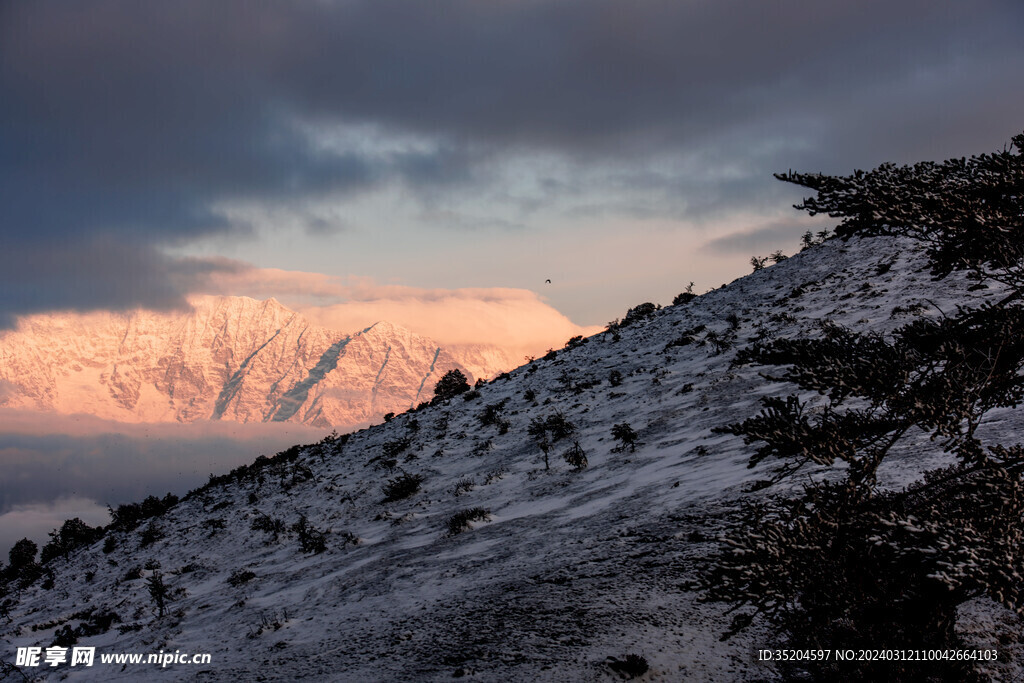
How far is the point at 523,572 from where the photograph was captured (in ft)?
34.3

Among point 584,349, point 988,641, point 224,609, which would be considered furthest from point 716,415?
point 584,349

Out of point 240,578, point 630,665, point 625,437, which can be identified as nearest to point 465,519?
point 625,437

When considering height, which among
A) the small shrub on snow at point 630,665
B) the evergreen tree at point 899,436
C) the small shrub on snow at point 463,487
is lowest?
the small shrub on snow at point 630,665

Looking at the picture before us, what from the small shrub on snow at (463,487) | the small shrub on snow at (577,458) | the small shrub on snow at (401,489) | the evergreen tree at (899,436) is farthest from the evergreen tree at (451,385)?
the evergreen tree at (899,436)

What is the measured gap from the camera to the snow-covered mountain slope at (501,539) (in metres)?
7.90

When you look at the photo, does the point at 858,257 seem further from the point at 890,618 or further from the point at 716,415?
the point at 890,618

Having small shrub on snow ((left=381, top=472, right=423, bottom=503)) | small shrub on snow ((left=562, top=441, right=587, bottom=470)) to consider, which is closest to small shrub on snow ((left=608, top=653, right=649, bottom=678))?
small shrub on snow ((left=562, top=441, right=587, bottom=470))

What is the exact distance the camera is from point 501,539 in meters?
13.0

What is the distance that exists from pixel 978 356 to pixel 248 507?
97.1 feet

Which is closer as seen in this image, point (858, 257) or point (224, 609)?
point (224, 609)

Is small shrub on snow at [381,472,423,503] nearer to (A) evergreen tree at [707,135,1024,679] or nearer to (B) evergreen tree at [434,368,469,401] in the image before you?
(A) evergreen tree at [707,135,1024,679]

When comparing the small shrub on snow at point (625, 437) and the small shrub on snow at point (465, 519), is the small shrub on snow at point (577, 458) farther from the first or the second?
the small shrub on snow at point (465, 519)

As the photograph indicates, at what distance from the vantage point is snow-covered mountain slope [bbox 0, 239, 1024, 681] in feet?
25.9

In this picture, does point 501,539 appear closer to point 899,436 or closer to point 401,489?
point 401,489
